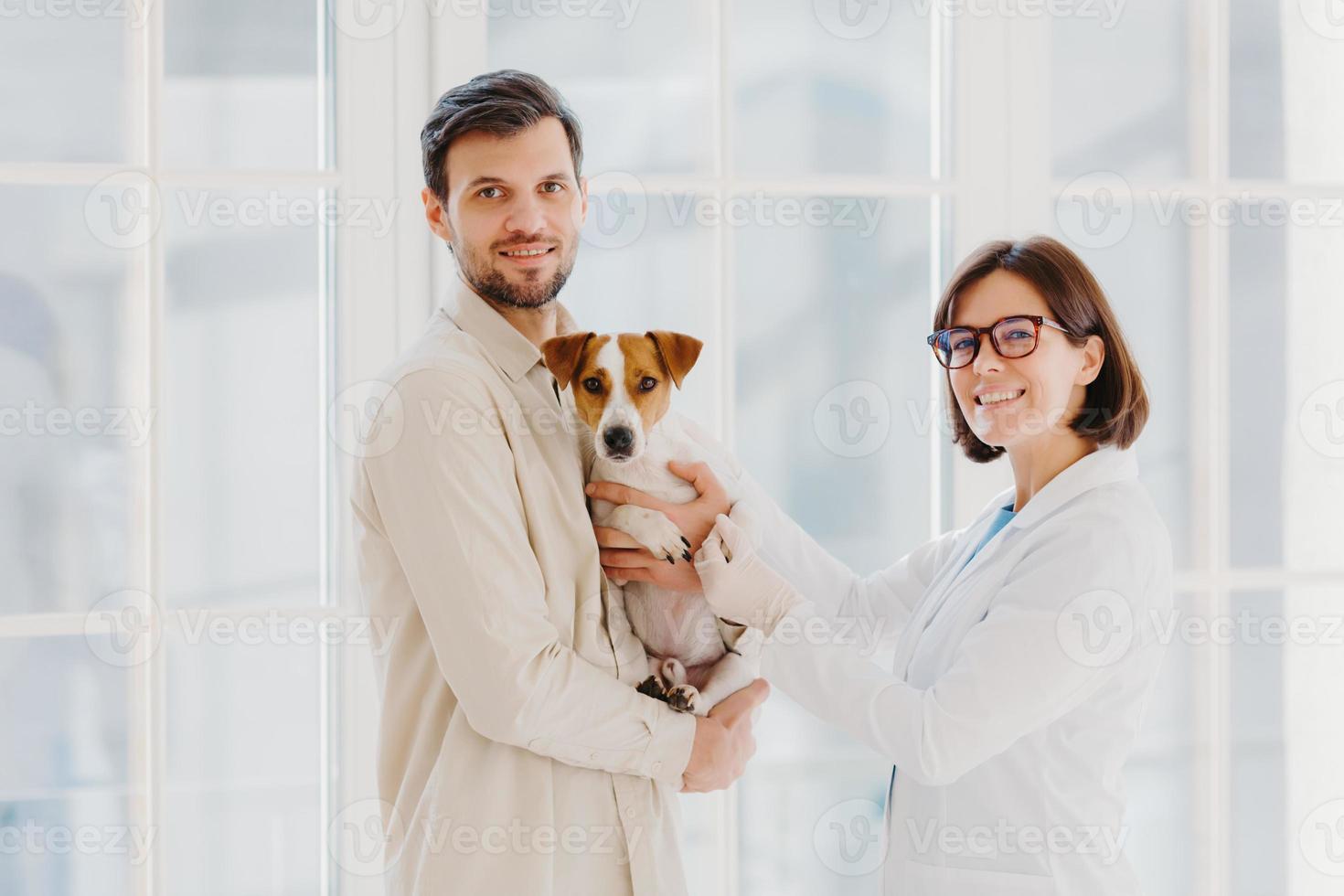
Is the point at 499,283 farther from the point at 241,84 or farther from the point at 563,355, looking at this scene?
the point at 241,84

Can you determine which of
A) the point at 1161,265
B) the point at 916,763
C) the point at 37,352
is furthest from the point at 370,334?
the point at 1161,265

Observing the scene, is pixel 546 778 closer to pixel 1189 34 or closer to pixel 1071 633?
pixel 1071 633

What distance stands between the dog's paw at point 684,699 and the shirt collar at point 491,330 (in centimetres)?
55

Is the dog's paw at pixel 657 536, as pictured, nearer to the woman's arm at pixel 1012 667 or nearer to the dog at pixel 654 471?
the dog at pixel 654 471

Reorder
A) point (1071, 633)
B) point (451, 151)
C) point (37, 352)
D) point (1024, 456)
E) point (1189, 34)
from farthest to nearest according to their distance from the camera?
point (1189, 34) < point (37, 352) < point (1024, 456) < point (451, 151) < point (1071, 633)

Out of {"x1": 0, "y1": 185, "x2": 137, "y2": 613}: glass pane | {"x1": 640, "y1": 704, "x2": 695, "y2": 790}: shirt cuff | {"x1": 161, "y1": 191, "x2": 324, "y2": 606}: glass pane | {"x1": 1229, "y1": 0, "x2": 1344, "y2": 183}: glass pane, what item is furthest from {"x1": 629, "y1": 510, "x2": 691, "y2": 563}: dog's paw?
{"x1": 1229, "y1": 0, "x2": 1344, "y2": 183}: glass pane

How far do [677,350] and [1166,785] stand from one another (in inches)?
64.5

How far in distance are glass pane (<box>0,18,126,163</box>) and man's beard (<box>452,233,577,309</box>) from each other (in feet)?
3.25

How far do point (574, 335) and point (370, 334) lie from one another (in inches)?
27.0

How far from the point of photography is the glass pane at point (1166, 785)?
7.76 feet

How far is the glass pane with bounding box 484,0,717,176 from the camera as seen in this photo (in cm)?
215

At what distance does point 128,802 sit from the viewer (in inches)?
80.9

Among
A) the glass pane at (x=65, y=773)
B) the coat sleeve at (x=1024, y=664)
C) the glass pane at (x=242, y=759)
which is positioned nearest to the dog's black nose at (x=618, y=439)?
the coat sleeve at (x=1024, y=664)

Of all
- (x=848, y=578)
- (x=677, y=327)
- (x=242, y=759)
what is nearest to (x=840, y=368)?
(x=677, y=327)
